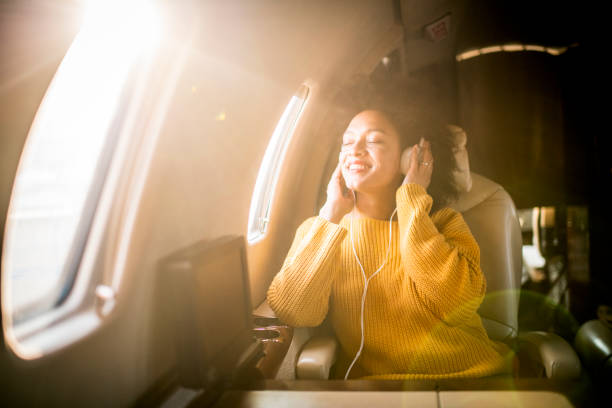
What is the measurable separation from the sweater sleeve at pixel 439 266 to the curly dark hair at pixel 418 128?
29 centimetres

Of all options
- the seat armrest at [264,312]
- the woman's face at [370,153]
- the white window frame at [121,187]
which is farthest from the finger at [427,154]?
the white window frame at [121,187]

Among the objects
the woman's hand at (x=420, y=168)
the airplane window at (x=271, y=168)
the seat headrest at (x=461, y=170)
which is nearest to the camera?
the woman's hand at (x=420, y=168)

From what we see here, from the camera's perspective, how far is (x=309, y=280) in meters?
1.37

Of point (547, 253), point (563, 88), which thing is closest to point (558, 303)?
point (547, 253)

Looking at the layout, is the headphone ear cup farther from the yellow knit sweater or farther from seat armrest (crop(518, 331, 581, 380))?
seat armrest (crop(518, 331, 581, 380))

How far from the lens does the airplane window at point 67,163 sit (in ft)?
2.22

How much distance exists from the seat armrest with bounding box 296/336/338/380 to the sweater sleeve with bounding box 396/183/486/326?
0.38 metres

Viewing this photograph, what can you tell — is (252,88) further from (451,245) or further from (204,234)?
(451,245)

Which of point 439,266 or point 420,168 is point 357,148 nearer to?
point 420,168

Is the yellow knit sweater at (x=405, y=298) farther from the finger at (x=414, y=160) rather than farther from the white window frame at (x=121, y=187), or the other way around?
the white window frame at (x=121, y=187)

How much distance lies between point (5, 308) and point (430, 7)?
7.56 feet

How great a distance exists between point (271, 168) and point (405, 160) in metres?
0.64

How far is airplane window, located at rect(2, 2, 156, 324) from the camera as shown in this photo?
2.22 ft

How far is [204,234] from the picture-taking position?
1151mm
